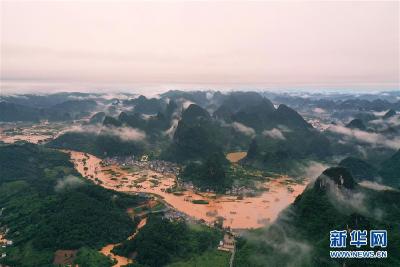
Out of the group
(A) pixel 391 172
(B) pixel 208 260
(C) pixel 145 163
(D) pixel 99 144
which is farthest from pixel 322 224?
(D) pixel 99 144

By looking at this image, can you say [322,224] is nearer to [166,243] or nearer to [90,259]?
[166,243]

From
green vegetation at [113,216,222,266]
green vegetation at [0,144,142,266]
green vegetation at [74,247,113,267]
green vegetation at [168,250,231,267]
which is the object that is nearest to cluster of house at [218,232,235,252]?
green vegetation at [113,216,222,266]

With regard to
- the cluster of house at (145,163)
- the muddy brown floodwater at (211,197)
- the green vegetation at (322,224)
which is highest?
the green vegetation at (322,224)

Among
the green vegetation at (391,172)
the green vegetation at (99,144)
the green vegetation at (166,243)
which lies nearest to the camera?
the green vegetation at (166,243)

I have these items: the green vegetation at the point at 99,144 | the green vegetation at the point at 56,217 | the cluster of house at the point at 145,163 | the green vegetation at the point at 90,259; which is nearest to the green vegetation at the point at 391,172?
the cluster of house at the point at 145,163

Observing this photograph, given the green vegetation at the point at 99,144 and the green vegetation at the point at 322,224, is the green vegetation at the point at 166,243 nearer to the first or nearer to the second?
the green vegetation at the point at 322,224

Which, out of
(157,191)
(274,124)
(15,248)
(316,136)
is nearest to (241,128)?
(274,124)

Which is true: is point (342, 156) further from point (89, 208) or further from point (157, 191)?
point (89, 208)
